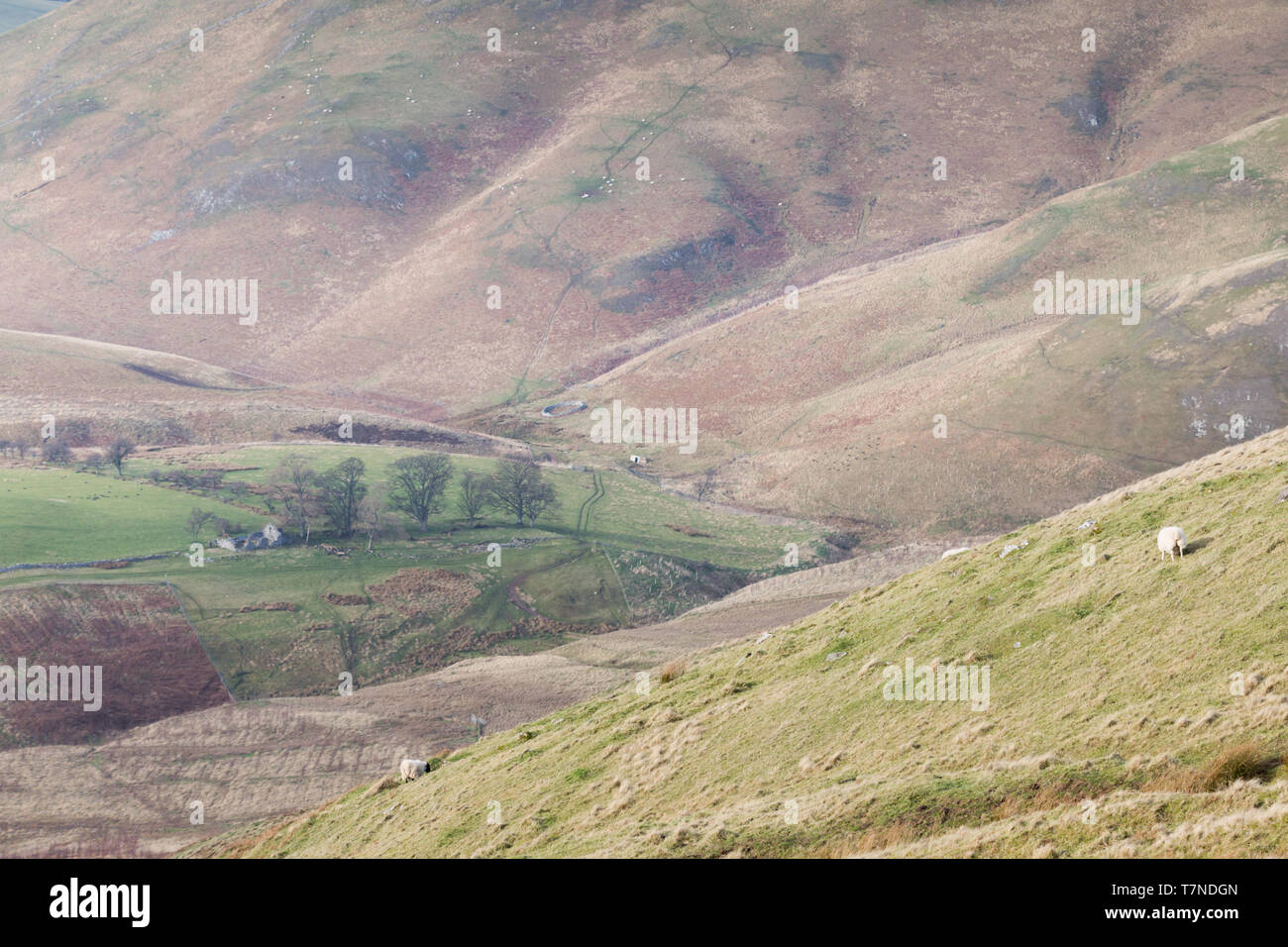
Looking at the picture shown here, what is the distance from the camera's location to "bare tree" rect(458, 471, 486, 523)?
64312mm

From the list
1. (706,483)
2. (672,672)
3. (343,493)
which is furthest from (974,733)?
(706,483)

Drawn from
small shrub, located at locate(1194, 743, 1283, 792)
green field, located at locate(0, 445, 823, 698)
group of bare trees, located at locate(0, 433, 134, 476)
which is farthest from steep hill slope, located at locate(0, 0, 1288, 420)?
small shrub, located at locate(1194, 743, 1283, 792)

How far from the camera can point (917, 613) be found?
24.3 metres

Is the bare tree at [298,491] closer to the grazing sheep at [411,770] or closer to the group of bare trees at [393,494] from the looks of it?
the group of bare trees at [393,494]

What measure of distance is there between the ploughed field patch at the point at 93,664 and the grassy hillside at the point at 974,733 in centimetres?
1618

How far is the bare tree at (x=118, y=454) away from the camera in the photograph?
64969 millimetres

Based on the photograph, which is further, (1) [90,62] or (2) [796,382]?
(1) [90,62]

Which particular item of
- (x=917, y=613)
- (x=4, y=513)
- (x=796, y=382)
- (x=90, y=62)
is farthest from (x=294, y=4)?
(x=917, y=613)

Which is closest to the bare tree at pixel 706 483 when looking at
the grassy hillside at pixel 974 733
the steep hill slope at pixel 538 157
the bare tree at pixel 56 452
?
the steep hill slope at pixel 538 157

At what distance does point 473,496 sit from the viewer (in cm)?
6544

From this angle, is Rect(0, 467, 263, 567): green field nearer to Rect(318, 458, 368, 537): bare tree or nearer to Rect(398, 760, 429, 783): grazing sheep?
Rect(318, 458, 368, 537): bare tree

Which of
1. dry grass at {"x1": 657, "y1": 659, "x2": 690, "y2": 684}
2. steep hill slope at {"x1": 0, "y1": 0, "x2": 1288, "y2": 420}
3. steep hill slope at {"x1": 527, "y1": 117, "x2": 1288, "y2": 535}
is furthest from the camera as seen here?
steep hill slope at {"x1": 0, "y1": 0, "x2": 1288, "y2": 420}
